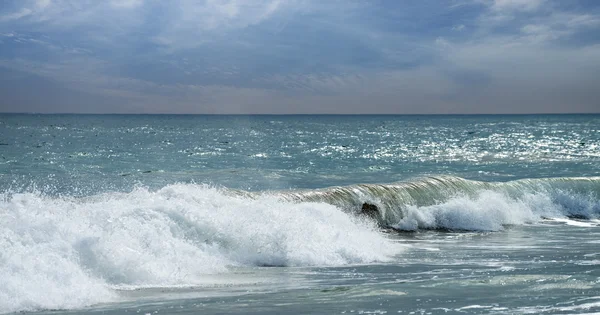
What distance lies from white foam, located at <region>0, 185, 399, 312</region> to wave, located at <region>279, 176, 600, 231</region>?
3665 millimetres

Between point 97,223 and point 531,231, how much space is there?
12297 millimetres

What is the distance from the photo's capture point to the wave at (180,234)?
9.81 metres

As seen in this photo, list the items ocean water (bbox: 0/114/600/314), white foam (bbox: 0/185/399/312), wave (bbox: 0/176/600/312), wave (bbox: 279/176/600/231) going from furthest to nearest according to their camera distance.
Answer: wave (bbox: 279/176/600/231)
wave (bbox: 0/176/600/312)
white foam (bbox: 0/185/399/312)
ocean water (bbox: 0/114/600/314)

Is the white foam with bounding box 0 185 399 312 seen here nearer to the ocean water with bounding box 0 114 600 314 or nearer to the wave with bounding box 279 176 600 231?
the ocean water with bounding box 0 114 600 314

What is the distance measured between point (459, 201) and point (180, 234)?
447 inches

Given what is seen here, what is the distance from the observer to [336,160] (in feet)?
158

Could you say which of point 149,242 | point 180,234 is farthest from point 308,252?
point 149,242

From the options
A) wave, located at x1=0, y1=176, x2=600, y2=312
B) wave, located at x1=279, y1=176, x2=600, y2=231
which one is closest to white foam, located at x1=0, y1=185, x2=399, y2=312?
wave, located at x1=0, y1=176, x2=600, y2=312

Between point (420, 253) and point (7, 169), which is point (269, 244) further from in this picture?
point (7, 169)

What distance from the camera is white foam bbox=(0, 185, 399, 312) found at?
9.66 metres

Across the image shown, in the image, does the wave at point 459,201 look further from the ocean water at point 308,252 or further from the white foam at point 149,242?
the white foam at point 149,242

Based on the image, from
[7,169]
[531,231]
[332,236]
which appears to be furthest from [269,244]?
[7,169]

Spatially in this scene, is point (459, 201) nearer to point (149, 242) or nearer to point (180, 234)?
point (180, 234)

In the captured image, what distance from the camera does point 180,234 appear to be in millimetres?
13344
